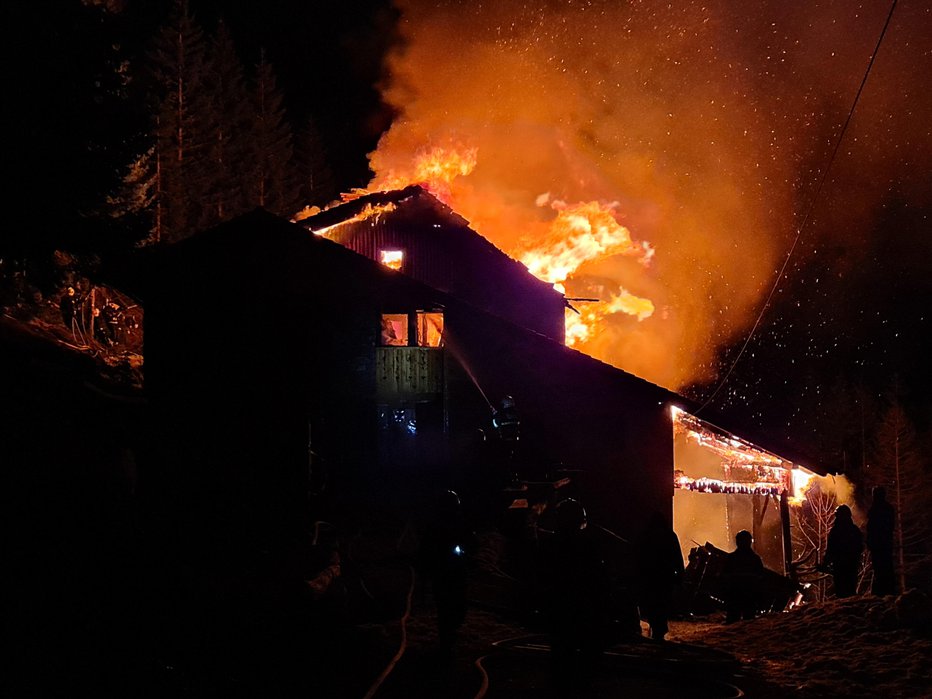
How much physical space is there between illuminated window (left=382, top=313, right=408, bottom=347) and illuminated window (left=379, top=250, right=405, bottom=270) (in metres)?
1.81

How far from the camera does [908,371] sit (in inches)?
2163

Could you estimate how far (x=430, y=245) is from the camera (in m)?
26.4

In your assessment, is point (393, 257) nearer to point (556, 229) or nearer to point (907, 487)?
point (556, 229)

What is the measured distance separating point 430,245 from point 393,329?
3630 mm

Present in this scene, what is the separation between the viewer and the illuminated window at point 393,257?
26.1m

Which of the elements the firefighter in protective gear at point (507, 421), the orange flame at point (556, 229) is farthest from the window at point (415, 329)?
the orange flame at point (556, 229)

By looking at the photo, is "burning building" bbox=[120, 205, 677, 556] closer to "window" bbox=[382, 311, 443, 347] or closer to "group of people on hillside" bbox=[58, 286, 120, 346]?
"window" bbox=[382, 311, 443, 347]

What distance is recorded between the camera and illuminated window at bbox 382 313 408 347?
21219 millimetres

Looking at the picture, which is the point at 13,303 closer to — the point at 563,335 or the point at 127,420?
the point at 127,420

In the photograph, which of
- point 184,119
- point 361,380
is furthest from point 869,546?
point 184,119

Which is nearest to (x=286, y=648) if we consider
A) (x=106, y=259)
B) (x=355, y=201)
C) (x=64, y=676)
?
(x=64, y=676)

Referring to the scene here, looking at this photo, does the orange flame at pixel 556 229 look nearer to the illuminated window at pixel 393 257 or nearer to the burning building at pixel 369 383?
the illuminated window at pixel 393 257

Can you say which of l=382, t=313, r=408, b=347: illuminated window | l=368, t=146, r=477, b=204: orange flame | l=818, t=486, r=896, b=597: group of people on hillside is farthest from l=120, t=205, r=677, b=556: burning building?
l=368, t=146, r=477, b=204: orange flame

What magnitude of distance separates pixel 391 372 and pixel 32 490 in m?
11.5
